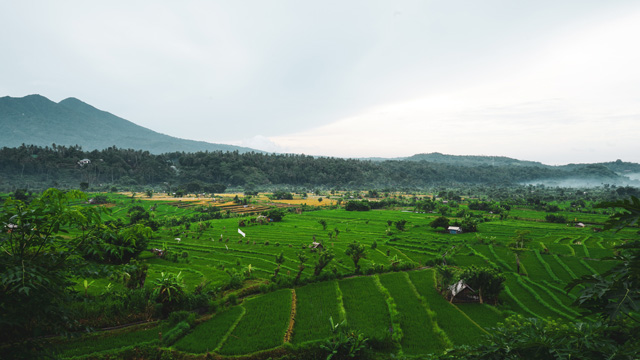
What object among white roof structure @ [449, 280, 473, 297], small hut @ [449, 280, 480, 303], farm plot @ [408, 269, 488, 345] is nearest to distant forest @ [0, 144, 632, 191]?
farm plot @ [408, 269, 488, 345]

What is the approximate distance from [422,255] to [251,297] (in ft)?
84.4

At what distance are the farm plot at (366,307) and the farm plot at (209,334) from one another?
8728 millimetres

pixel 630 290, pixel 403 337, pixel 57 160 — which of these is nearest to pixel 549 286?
pixel 403 337

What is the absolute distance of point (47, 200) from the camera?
24.2ft

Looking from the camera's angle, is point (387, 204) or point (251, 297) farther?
point (387, 204)

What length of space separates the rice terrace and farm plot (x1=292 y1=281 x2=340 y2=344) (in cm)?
9

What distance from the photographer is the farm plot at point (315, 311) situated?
19.7 m

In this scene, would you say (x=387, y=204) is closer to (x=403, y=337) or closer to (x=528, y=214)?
(x=528, y=214)

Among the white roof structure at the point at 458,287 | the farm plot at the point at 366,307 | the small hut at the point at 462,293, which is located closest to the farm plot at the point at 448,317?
the small hut at the point at 462,293

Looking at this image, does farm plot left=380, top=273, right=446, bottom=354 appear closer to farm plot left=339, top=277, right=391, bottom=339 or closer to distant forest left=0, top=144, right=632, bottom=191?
farm plot left=339, top=277, right=391, bottom=339

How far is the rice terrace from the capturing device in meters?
14.5

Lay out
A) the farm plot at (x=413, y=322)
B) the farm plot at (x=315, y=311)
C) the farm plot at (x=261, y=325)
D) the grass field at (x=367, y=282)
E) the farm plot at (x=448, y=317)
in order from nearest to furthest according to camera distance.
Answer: the farm plot at (x=261, y=325) → the farm plot at (x=413, y=322) → the grass field at (x=367, y=282) → the farm plot at (x=315, y=311) → the farm plot at (x=448, y=317)

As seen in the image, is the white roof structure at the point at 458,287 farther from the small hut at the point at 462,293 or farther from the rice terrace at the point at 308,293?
the rice terrace at the point at 308,293

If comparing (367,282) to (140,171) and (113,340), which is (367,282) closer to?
(113,340)
